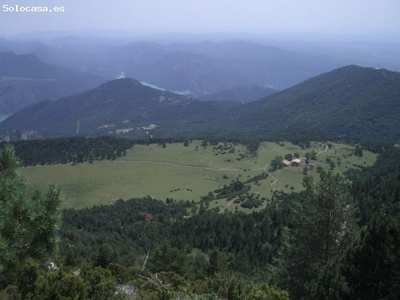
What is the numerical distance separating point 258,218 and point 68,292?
56.4m

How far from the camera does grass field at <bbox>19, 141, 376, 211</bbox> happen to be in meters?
106

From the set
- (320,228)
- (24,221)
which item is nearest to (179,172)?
(320,228)

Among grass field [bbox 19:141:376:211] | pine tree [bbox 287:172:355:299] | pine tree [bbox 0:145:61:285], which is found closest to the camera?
pine tree [bbox 0:145:61:285]

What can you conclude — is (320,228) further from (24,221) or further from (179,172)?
(179,172)

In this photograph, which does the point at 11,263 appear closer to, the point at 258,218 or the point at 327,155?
the point at 258,218

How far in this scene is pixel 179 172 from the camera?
12462 cm

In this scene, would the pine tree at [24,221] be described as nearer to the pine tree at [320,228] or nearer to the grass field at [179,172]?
the pine tree at [320,228]

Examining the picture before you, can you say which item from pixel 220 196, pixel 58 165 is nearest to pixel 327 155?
pixel 220 196

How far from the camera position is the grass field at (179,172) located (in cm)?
10575

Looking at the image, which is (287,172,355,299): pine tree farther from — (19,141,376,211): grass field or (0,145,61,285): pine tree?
(19,141,376,211): grass field

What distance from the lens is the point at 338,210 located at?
73.5 feet

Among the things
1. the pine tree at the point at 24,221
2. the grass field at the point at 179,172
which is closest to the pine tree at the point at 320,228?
the pine tree at the point at 24,221

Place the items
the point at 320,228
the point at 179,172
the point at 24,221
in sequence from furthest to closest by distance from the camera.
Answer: the point at 179,172 < the point at 320,228 < the point at 24,221

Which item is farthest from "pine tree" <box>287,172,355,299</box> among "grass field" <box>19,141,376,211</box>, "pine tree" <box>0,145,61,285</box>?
"grass field" <box>19,141,376,211</box>
